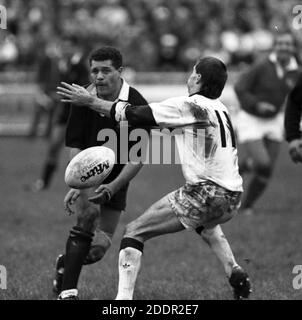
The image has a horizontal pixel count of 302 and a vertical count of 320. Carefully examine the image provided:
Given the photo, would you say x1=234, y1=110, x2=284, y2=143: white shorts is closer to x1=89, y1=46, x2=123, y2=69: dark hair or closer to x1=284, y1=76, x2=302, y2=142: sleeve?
x1=284, y1=76, x2=302, y2=142: sleeve

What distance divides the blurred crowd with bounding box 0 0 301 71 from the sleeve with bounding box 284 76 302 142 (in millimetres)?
13336

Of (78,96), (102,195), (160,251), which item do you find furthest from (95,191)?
(160,251)

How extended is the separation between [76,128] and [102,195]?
28.9 inches

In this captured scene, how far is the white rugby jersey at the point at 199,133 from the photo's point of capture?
19.0 ft

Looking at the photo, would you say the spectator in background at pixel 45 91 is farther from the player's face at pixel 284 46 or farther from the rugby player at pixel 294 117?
the rugby player at pixel 294 117

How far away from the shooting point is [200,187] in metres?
5.94

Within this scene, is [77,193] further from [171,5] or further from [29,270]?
[171,5]

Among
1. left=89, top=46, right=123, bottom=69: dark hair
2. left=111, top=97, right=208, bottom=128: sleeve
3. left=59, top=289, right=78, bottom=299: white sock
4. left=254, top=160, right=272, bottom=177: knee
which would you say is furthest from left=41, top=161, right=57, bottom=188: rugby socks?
left=111, top=97, right=208, bottom=128: sleeve

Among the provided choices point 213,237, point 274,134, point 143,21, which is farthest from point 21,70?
point 213,237

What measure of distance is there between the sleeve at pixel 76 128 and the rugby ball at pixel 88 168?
568 millimetres

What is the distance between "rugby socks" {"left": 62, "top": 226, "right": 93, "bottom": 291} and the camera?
6.04 meters

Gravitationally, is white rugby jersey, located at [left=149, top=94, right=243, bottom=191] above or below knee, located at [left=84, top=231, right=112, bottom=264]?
above

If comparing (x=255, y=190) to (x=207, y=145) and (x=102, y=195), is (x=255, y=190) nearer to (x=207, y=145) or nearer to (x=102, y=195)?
(x=207, y=145)

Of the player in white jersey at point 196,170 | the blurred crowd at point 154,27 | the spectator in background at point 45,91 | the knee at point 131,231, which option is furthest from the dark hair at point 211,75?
the blurred crowd at point 154,27
